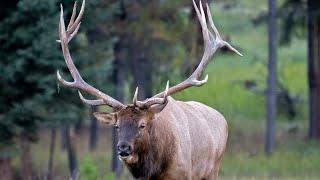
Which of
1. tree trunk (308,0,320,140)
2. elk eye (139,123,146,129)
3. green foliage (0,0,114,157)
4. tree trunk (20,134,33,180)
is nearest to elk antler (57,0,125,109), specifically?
elk eye (139,123,146,129)

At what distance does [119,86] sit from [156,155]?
15.8 metres

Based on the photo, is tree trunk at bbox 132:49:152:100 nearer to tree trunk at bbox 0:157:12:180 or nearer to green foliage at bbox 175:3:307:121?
green foliage at bbox 175:3:307:121

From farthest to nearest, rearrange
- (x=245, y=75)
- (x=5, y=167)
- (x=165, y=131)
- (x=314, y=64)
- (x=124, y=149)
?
(x=245, y=75), (x=314, y=64), (x=5, y=167), (x=165, y=131), (x=124, y=149)

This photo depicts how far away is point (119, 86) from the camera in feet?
92.4

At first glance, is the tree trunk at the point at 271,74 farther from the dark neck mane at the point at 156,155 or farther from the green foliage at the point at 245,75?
the dark neck mane at the point at 156,155

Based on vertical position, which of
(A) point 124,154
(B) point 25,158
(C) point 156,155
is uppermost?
(A) point 124,154

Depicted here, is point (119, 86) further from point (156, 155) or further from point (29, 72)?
point (156, 155)

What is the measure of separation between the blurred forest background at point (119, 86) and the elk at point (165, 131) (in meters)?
1.72

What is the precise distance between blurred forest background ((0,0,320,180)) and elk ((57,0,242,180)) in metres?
1.72

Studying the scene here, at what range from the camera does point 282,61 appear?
49250 millimetres

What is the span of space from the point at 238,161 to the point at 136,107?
49.1 feet

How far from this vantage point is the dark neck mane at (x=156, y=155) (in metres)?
12.3

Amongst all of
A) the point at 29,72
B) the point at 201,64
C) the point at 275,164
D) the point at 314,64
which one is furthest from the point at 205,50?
the point at 314,64

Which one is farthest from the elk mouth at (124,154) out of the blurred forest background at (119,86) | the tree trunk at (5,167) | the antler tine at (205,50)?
the tree trunk at (5,167)
